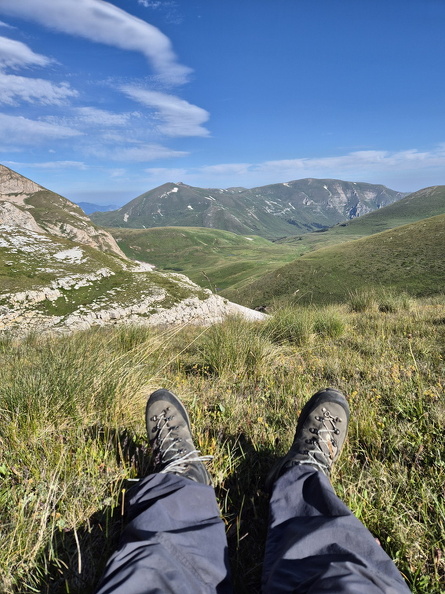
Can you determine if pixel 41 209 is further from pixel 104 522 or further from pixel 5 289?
pixel 104 522

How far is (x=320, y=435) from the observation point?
7.54 feet

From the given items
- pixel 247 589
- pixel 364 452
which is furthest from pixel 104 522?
pixel 364 452

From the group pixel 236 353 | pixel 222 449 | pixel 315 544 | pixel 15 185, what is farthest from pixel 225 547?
pixel 15 185

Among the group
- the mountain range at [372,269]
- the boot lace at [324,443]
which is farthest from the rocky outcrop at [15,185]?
the boot lace at [324,443]

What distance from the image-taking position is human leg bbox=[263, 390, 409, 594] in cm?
122

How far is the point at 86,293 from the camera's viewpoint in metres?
16.0

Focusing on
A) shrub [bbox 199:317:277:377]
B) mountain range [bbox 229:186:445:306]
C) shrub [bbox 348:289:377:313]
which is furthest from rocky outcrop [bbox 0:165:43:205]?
shrub [bbox 199:317:277:377]

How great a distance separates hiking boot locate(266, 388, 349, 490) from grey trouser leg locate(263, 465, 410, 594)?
0.24 meters

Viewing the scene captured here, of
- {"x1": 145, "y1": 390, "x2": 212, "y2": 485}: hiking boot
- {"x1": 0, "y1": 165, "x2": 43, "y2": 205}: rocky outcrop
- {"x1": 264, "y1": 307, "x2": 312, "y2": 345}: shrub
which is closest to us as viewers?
{"x1": 145, "y1": 390, "x2": 212, "y2": 485}: hiking boot

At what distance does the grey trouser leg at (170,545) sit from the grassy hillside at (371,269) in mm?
43814

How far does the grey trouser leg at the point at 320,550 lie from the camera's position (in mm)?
1206

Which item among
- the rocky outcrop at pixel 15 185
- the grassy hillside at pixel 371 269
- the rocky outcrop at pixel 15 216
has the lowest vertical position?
the grassy hillside at pixel 371 269

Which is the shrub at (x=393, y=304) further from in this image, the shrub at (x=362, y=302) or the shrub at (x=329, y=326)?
the shrub at (x=329, y=326)

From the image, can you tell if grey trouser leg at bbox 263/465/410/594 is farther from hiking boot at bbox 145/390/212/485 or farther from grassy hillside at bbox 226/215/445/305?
grassy hillside at bbox 226/215/445/305
